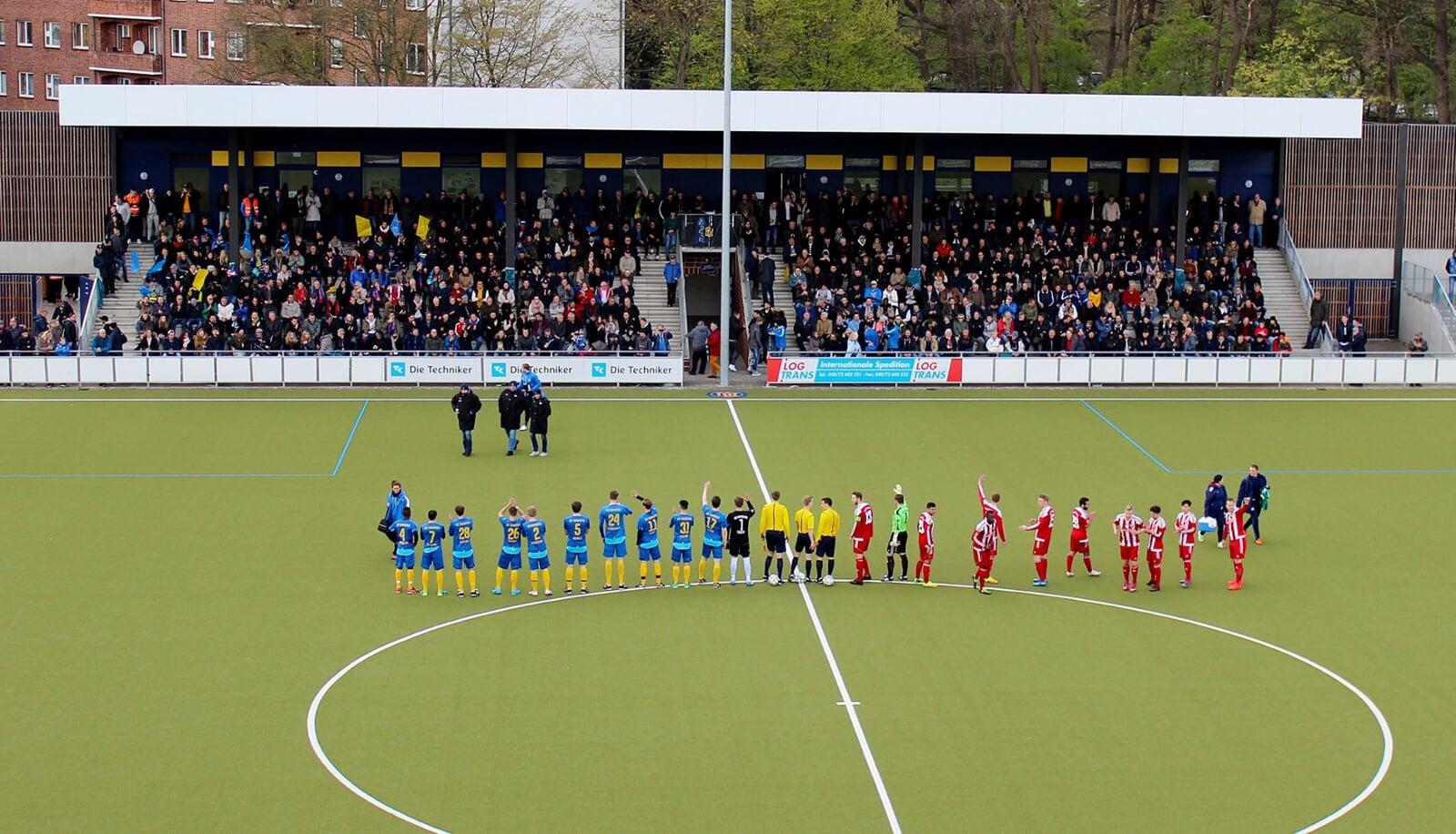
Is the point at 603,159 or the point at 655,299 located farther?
the point at 603,159

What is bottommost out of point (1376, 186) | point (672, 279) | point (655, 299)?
point (655, 299)

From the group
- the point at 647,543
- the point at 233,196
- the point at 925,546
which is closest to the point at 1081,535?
the point at 925,546

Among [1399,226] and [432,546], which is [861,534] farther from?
[1399,226]

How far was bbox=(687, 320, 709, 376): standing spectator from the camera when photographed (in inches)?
1743

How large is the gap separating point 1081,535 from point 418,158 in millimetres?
32759

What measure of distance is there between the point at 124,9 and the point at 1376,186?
217ft

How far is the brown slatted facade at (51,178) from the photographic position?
50.7 meters

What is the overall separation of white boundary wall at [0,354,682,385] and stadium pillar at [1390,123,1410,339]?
23.9 metres

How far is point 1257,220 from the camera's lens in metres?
51.6

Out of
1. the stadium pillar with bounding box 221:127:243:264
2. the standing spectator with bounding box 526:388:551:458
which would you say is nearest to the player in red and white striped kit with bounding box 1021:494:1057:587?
the standing spectator with bounding box 526:388:551:458

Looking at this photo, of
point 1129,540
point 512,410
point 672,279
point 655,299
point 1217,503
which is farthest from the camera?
point 655,299

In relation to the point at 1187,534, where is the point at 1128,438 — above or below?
above

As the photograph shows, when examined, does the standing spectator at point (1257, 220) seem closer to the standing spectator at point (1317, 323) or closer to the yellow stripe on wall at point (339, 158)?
the standing spectator at point (1317, 323)

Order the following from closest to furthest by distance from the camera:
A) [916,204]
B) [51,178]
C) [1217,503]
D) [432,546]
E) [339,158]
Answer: [432,546] → [1217,503] → [916,204] → [51,178] → [339,158]
